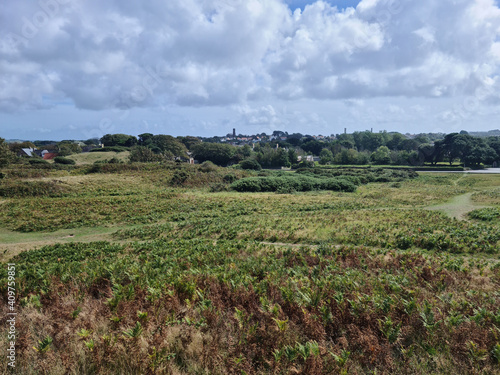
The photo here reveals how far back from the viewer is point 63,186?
1264 inches

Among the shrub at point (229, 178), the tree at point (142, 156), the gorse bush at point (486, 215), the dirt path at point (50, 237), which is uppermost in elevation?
the tree at point (142, 156)

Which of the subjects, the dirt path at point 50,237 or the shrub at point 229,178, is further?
the shrub at point 229,178

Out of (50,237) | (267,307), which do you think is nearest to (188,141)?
(50,237)

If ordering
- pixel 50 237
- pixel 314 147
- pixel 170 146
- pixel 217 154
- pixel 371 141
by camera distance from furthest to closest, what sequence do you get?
pixel 371 141, pixel 314 147, pixel 170 146, pixel 217 154, pixel 50 237

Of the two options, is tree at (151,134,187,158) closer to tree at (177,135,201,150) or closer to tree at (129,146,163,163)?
tree at (129,146,163,163)

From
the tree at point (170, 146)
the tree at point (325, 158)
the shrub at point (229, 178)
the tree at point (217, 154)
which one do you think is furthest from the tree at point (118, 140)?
the shrub at point (229, 178)

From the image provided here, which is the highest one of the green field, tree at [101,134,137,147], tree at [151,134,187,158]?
tree at [101,134,137,147]

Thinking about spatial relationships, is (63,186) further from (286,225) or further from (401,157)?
(401,157)

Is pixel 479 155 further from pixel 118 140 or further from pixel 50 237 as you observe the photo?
pixel 118 140

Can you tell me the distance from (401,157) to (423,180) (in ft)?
103

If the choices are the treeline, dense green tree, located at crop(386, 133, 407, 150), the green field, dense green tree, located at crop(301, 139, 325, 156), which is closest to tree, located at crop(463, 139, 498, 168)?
the treeline

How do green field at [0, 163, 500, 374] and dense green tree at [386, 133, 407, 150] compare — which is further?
dense green tree at [386, 133, 407, 150]

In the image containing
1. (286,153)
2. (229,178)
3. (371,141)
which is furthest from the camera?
(371,141)

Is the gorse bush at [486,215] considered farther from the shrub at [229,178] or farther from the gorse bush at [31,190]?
the gorse bush at [31,190]
